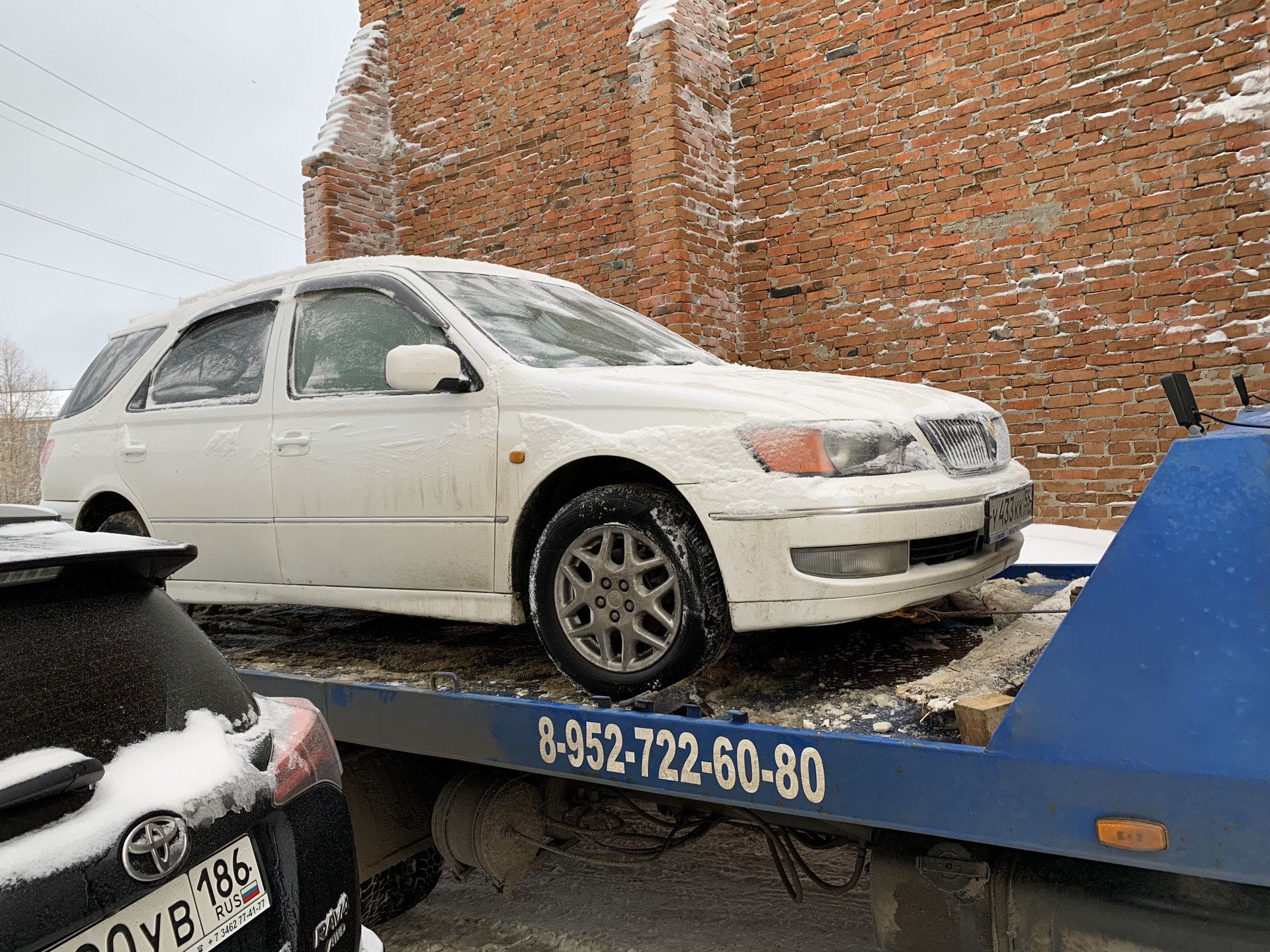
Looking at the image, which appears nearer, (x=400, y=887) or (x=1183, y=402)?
(x=1183, y=402)

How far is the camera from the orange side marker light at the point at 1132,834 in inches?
69.7

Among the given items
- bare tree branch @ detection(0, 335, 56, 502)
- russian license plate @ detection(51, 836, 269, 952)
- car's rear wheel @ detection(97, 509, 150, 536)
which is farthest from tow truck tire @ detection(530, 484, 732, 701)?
bare tree branch @ detection(0, 335, 56, 502)

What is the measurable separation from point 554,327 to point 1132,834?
2.56 meters

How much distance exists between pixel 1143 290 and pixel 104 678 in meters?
6.93

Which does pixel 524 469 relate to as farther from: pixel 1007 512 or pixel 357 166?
pixel 357 166

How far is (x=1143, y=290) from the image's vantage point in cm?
664

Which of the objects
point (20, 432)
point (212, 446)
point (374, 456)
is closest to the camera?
point (374, 456)

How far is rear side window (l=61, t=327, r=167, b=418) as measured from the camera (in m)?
4.47

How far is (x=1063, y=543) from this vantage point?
672 centimetres

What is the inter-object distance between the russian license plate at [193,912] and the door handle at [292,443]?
7.30 feet

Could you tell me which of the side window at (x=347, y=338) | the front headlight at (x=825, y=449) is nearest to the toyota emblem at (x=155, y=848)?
the front headlight at (x=825, y=449)

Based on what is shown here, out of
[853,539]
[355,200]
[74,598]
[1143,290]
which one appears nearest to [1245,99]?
[1143,290]

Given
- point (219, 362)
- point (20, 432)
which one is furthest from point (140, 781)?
point (20, 432)

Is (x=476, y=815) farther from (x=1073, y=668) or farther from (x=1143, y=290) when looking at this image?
(x=1143, y=290)
